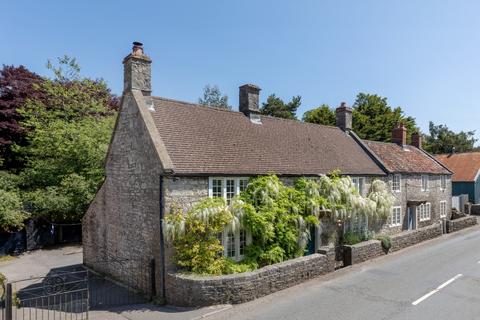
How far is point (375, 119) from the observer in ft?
161

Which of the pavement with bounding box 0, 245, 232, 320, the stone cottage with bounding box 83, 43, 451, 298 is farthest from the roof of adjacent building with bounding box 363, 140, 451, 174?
the pavement with bounding box 0, 245, 232, 320

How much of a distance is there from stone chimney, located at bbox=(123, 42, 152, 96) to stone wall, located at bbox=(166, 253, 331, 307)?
8003 millimetres

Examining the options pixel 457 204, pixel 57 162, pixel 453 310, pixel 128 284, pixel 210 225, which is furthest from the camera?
pixel 457 204

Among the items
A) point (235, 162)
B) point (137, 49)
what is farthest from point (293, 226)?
point (137, 49)

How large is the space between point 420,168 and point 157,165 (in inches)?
899

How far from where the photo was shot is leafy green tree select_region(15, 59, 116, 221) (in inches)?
918

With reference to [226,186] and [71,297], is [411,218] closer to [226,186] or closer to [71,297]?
[226,186]

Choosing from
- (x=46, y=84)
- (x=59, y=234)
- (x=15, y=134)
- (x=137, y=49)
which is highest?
(x=46, y=84)

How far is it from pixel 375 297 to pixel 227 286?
5.14m

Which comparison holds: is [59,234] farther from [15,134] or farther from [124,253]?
[124,253]

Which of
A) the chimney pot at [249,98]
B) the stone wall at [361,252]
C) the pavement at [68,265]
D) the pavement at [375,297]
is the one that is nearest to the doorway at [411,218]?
the pavement at [375,297]

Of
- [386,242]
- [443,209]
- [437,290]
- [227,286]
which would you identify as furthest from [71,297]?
[443,209]

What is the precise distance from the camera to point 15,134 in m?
28.7

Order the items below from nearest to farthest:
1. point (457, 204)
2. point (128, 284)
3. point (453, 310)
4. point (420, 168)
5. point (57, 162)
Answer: point (453, 310), point (128, 284), point (57, 162), point (420, 168), point (457, 204)
